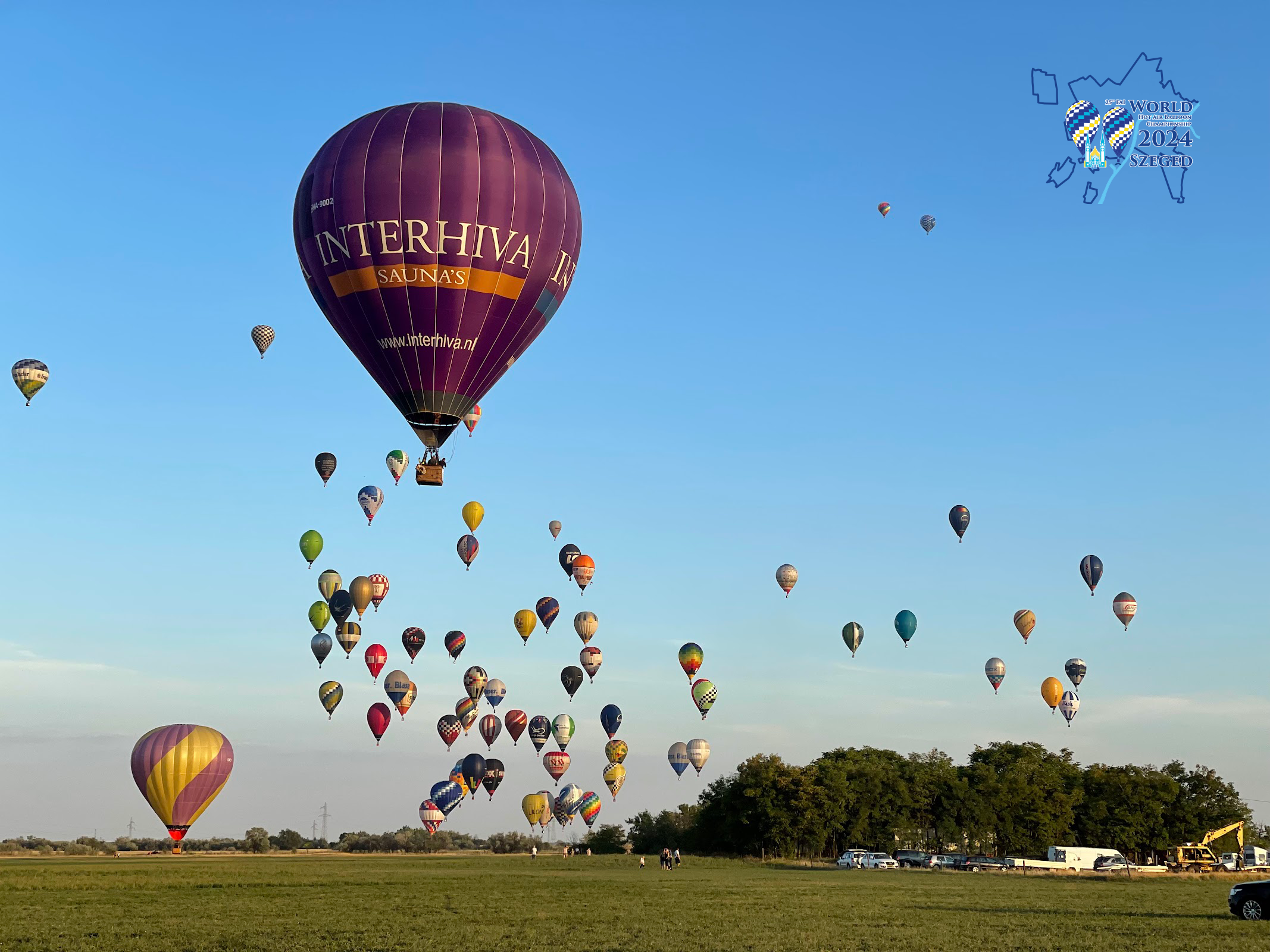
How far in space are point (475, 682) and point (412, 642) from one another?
13475mm

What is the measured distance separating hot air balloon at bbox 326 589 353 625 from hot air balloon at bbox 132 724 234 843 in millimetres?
17947

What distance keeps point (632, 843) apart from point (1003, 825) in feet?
123

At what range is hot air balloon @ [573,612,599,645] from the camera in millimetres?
101938

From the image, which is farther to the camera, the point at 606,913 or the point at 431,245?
the point at 431,245

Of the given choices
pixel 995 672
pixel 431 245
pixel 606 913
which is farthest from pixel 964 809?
pixel 431 245

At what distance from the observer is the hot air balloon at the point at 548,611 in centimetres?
9825

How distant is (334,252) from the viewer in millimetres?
37219

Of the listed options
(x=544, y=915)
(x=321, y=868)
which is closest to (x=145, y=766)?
(x=321, y=868)

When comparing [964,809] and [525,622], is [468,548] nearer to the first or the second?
[525,622]

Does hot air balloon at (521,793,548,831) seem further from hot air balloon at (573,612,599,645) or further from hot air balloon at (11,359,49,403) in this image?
hot air balloon at (11,359,49,403)

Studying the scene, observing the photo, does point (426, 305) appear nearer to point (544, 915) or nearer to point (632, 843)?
point (544, 915)

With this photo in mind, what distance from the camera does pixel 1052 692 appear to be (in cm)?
9662

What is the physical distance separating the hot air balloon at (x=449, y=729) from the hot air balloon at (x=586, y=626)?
51.5ft

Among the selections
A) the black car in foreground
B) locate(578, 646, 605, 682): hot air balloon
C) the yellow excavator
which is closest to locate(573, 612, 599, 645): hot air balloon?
locate(578, 646, 605, 682): hot air balloon
